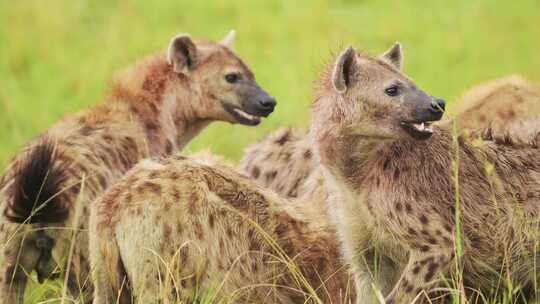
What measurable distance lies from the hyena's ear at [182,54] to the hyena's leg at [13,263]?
195cm

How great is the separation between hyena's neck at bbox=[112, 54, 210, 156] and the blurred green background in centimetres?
259

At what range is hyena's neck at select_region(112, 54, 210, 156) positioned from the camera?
6797 millimetres

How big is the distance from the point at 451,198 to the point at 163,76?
2594mm

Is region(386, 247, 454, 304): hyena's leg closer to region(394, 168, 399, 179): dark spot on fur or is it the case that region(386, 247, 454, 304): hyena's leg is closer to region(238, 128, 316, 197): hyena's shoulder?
region(394, 168, 399, 179): dark spot on fur

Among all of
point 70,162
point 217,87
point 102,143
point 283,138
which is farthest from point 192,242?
point 217,87

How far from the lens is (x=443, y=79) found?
1084cm

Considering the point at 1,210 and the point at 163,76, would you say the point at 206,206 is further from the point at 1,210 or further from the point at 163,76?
the point at 163,76

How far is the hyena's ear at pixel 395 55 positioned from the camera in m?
5.58

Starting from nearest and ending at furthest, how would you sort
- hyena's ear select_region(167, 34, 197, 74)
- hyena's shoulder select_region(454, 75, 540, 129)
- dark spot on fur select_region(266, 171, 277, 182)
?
dark spot on fur select_region(266, 171, 277, 182) < hyena's shoulder select_region(454, 75, 540, 129) < hyena's ear select_region(167, 34, 197, 74)

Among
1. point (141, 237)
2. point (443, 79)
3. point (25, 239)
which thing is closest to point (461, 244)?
point (141, 237)

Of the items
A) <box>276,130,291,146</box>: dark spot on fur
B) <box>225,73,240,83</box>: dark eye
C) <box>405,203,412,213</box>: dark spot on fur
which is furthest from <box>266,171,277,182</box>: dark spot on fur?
<box>405,203,412,213</box>: dark spot on fur

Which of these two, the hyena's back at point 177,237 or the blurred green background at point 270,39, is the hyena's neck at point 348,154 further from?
the blurred green background at point 270,39

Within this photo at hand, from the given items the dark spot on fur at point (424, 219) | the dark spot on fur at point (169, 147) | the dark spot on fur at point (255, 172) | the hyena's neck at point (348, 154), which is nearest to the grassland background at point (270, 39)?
the dark spot on fur at point (169, 147)

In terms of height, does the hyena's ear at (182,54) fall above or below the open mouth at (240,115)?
above
